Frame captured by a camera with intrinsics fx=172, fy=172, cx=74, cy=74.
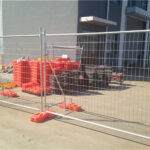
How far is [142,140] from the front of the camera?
3.27 meters

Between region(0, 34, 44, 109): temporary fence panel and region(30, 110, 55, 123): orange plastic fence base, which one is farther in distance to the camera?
region(0, 34, 44, 109): temporary fence panel

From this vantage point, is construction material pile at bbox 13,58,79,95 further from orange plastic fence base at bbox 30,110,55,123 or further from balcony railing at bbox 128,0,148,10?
balcony railing at bbox 128,0,148,10

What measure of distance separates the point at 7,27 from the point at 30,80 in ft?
27.3

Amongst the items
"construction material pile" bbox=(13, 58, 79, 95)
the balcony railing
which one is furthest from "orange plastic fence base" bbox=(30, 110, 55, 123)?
the balcony railing

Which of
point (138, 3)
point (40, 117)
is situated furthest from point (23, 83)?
point (138, 3)

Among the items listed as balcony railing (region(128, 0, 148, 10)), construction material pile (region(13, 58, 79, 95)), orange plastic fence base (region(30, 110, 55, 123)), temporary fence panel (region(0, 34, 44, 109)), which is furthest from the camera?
balcony railing (region(128, 0, 148, 10))

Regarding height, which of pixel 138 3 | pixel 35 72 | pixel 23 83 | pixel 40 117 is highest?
pixel 138 3

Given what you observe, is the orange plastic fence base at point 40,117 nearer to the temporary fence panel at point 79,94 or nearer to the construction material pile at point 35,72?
the temporary fence panel at point 79,94

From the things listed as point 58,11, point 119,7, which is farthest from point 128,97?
point 119,7

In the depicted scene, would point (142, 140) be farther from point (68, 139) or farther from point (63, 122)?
point (63, 122)

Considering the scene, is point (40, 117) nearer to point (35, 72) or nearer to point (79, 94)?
point (79, 94)

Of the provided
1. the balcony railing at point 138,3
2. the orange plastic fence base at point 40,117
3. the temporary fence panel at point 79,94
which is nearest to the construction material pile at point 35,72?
the temporary fence panel at point 79,94

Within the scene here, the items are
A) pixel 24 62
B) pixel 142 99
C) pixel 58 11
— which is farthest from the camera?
pixel 58 11

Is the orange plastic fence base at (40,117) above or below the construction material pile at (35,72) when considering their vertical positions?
below
